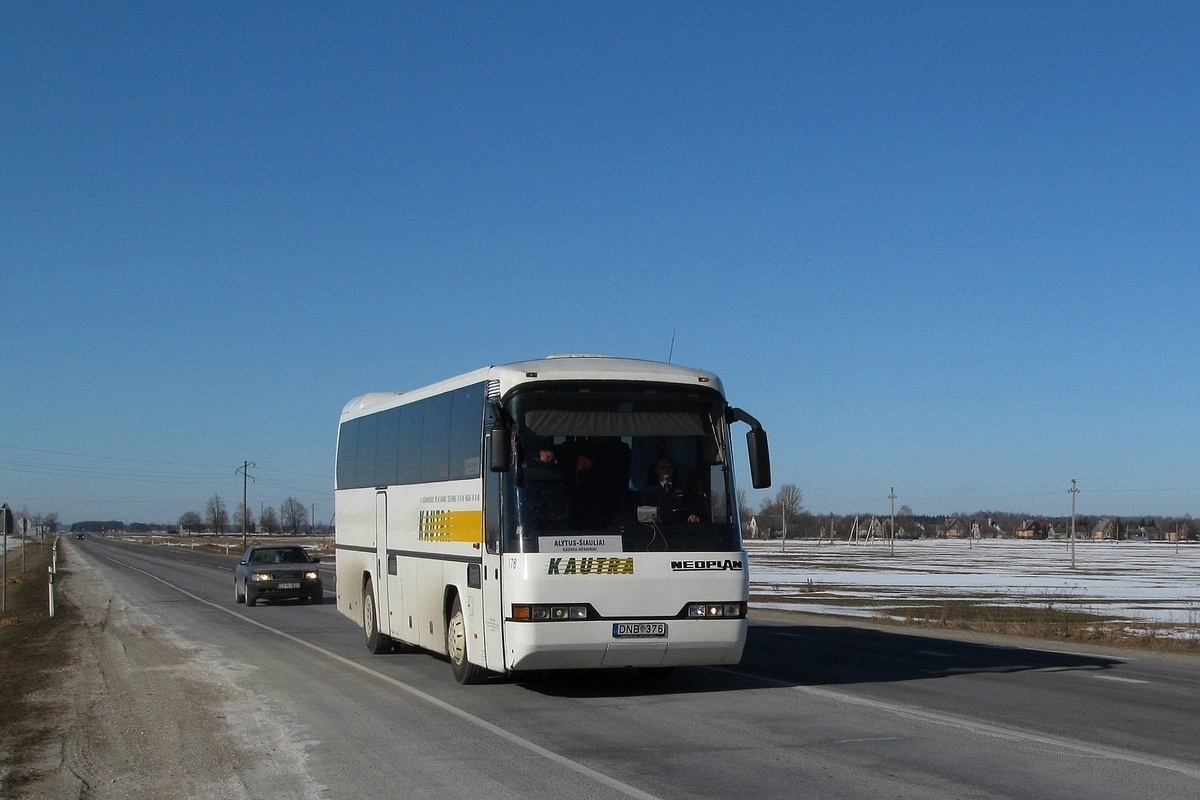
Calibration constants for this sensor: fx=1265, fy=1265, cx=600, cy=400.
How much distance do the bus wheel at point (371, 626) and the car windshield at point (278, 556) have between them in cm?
1455

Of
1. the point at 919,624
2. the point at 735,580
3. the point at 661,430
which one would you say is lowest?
the point at 919,624

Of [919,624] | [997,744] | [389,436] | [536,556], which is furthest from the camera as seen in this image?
[919,624]

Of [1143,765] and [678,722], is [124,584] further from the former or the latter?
[1143,765]

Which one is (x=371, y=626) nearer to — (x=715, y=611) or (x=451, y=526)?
(x=451, y=526)

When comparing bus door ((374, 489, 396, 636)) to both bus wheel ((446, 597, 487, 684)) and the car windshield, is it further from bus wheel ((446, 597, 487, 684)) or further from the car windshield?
the car windshield

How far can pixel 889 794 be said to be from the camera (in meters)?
7.98

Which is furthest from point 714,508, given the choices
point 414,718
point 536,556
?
point 414,718

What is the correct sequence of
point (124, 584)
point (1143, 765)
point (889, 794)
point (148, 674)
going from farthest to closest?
1. point (124, 584)
2. point (148, 674)
3. point (1143, 765)
4. point (889, 794)

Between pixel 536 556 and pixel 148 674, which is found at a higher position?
pixel 536 556

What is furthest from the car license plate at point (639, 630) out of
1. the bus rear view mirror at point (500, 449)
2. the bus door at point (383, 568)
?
the bus door at point (383, 568)

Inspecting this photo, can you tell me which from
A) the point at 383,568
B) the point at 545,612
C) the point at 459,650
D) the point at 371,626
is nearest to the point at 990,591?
the point at 371,626

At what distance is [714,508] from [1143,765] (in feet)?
16.9

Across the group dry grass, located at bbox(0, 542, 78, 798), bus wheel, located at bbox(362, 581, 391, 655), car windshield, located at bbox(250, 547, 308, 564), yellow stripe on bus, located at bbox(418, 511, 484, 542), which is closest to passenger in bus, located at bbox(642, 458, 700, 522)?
yellow stripe on bus, located at bbox(418, 511, 484, 542)

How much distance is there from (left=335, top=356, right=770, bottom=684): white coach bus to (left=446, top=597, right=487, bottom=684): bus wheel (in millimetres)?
25
